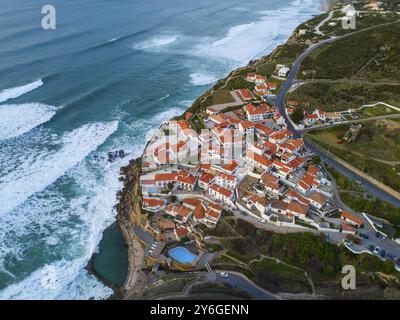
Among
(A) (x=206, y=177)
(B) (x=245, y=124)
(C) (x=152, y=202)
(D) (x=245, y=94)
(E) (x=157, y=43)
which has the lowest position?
(C) (x=152, y=202)

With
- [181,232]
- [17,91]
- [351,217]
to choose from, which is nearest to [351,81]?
[351,217]

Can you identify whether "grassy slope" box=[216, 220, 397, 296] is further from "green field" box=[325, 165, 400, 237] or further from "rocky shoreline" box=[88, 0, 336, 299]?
"rocky shoreline" box=[88, 0, 336, 299]

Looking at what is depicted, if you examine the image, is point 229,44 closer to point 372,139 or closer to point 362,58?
point 362,58

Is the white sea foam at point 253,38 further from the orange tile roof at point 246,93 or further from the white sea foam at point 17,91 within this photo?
the white sea foam at point 17,91

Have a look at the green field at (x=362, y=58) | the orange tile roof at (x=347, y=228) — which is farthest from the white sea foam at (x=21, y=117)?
the orange tile roof at (x=347, y=228)

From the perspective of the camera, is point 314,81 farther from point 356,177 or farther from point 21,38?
point 21,38

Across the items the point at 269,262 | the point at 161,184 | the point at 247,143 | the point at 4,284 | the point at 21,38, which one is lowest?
the point at 4,284

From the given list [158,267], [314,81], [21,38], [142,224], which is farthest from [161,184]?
[21,38]
